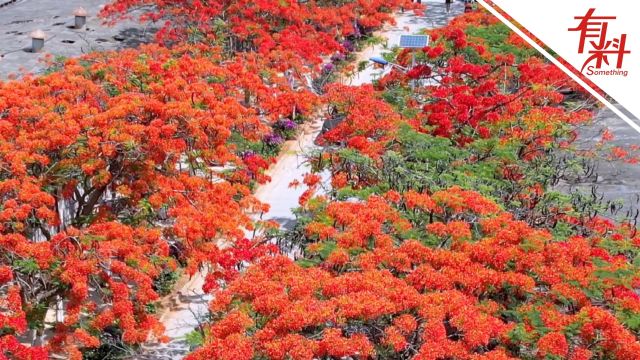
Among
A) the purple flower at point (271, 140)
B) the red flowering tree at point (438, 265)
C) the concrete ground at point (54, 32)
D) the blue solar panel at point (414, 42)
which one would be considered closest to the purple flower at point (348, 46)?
the blue solar panel at point (414, 42)

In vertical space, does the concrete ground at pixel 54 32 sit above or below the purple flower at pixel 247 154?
above

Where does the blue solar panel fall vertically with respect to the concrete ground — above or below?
above

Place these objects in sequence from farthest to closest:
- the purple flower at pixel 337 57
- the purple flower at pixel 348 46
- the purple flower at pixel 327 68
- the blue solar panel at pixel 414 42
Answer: the purple flower at pixel 348 46 < the purple flower at pixel 337 57 < the purple flower at pixel 327 68 < the blue solar panel at pixel 414 42

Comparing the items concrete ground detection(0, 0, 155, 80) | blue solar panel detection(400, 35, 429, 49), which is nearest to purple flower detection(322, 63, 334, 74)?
blue solar panel detection(400, 35, 429, 49)

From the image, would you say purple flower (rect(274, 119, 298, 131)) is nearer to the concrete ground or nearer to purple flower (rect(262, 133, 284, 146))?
purple flower (rect(262, 133, 284, 146))

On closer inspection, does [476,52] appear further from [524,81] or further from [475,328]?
[475,328]

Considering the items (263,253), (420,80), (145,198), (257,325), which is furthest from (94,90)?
(420,80)

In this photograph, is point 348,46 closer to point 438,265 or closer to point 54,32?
point 54,32

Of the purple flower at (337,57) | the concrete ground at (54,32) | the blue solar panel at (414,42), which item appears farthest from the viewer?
the purple flower at (337,57)

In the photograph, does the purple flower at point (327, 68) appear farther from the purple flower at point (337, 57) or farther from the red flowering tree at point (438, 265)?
the red flowering tree at point (438, 265)
